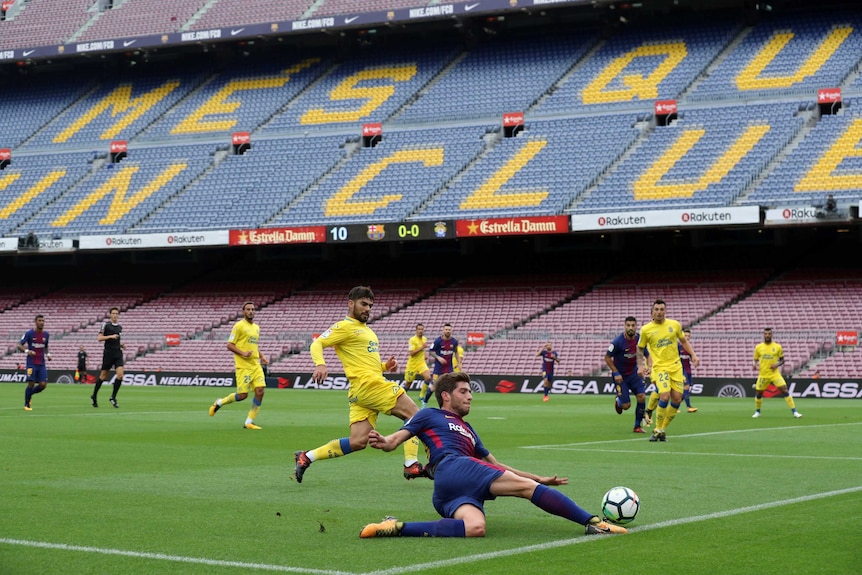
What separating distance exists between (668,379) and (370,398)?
7.36m

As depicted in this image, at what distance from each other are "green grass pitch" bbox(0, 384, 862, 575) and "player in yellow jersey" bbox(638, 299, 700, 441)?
449mm

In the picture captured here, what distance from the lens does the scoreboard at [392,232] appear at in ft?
151

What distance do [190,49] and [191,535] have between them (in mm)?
56347

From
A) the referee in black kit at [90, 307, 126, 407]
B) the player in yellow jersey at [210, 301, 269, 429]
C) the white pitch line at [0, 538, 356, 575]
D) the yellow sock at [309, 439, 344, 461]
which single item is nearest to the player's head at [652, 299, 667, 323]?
the player in yellow jersey at [210, 301, 269, 429]

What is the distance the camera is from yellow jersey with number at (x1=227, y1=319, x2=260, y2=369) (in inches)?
816

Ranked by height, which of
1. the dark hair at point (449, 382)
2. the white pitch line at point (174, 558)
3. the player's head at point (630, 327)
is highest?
the player's head at point (630, 327)

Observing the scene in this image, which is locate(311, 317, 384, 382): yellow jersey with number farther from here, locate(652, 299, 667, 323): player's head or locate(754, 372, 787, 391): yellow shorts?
locate(754, 372, 787, 391): yellow shorts

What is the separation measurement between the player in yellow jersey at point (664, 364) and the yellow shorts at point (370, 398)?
22.8ft

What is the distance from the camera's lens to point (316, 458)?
39.6 ft

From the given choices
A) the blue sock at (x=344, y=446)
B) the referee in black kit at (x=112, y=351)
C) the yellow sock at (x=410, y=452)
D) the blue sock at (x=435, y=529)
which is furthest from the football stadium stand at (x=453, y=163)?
the blue sock at (x=435, y=529)

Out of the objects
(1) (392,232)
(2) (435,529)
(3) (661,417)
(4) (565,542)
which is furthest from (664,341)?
(1) (392,232)

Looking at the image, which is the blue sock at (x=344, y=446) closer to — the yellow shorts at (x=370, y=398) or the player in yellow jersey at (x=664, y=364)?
the yellow shorts at (x=370, y=398)

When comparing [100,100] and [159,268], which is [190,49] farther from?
[159,268]

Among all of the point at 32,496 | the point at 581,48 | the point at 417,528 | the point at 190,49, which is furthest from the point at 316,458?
the point at 190,49
